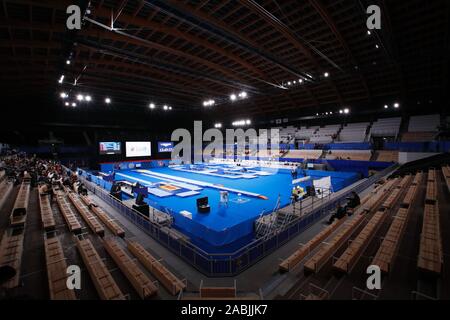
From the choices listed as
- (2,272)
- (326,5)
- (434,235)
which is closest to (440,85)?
(326,5)

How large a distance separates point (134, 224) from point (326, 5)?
626 inches

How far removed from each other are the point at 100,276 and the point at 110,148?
27.0 metres

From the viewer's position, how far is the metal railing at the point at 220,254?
5258 mm

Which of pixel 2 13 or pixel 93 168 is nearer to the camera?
pixel 2 13

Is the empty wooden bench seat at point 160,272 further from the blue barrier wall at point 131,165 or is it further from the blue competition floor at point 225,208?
the blue barrier wall at point 131,165

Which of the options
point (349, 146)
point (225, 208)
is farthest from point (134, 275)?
point (349, 146)

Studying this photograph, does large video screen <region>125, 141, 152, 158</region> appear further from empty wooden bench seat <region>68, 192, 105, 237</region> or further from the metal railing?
the metal railing

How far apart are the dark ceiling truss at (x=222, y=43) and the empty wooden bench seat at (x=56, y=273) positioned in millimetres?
9054

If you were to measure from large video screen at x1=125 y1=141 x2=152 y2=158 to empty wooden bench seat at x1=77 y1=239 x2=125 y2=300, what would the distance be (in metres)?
26.1

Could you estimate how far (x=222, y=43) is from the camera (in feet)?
51.2

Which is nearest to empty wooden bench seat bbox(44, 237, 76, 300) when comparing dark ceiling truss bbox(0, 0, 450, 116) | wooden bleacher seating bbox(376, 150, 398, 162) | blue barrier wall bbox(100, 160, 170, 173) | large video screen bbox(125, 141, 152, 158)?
dark ceiling truss bbox(0, 0, 450, 116)
